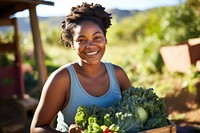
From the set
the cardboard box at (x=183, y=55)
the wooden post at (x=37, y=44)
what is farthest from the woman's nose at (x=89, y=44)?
the wooden post at (x=37, y=44)

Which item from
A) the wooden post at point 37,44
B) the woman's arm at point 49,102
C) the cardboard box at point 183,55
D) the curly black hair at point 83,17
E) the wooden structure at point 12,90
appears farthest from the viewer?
the wooden structure at point 12,90

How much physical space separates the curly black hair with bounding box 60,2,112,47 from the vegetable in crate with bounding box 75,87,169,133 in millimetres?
487

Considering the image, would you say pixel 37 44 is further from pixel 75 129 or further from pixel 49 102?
pixel 75 129

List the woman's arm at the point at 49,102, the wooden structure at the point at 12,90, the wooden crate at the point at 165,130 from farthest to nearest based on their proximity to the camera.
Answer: the wooden structure at the point at 12,90 → the woman's arm at the point at 49,102 → the wooden crate at the point at 165,130

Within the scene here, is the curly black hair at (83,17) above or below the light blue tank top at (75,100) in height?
above

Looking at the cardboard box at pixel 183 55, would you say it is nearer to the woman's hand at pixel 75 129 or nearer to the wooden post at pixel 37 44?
the wooden post at pixel 37 44

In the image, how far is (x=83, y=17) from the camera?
199cm

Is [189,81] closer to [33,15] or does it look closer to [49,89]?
[33,15]

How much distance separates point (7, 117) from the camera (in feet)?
24.0

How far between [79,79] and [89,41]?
26 cm

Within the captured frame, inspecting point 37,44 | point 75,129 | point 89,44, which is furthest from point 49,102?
point 37,44

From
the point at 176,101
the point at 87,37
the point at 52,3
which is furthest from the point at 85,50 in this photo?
the point at 176,101

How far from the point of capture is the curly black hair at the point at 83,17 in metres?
2.00

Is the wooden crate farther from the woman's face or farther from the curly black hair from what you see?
the curly black hair
